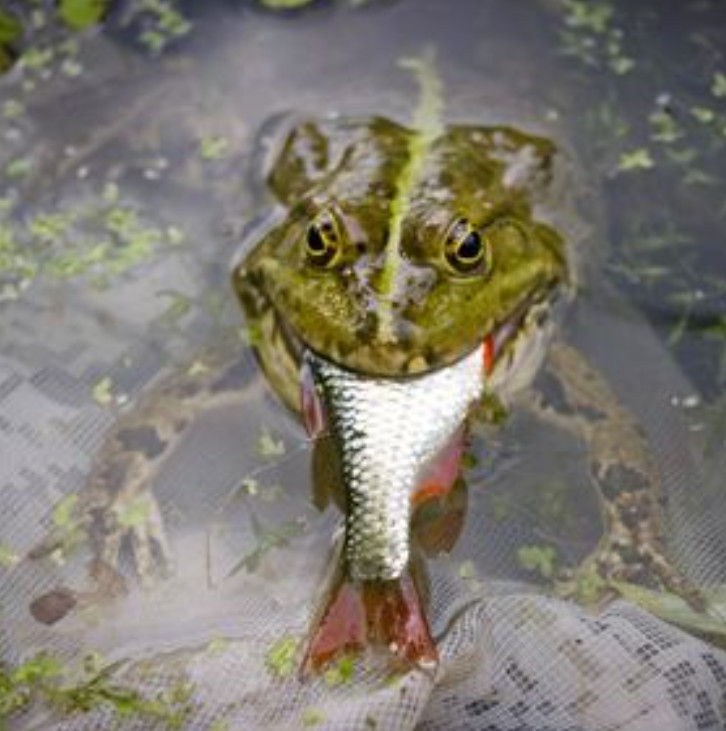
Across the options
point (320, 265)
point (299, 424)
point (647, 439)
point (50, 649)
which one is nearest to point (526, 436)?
point (647, 439)

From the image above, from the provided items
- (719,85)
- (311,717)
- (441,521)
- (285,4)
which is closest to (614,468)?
(441,521)

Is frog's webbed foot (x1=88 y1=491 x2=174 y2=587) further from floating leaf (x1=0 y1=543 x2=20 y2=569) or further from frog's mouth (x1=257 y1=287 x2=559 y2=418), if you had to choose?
frog's mouth (x1=257 y1=287 x2=559 y2=418)

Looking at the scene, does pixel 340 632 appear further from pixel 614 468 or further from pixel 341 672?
pixel 614 468

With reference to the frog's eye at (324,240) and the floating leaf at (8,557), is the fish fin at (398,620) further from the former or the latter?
the floating leaf at (8,557)

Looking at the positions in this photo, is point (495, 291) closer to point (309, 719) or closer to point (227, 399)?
point (227, 399)

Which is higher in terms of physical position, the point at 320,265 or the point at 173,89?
the point at 320,265

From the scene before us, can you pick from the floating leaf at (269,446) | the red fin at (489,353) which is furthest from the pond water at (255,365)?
the red fin at (489,353)
